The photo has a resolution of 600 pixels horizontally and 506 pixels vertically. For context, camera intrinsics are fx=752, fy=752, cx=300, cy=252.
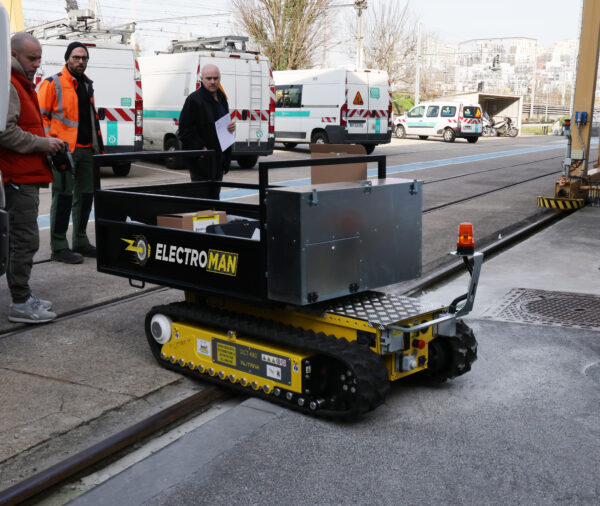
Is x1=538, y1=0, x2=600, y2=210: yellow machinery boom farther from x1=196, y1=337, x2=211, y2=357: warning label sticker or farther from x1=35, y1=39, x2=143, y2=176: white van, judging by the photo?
x1=196, y1=337, x2=211, y2=357: warning label sticker

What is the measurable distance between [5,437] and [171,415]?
0.80m

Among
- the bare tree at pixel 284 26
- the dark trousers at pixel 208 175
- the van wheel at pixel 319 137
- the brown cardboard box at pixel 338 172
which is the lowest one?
the van wheel at pixel 319 137

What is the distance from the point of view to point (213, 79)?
7.10 meters

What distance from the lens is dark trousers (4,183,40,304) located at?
204 inches

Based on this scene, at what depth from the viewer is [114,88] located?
15.1 meters

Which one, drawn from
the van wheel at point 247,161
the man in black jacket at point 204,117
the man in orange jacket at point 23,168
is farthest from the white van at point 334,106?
the man in orange jacket at point 23,168

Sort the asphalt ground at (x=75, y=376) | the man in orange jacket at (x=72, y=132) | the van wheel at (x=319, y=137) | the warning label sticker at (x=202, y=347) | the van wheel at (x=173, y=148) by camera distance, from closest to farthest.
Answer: the asphalt ground at (x=75, y=376) < the warning label sticker at (x=202, y=347) < the man in orange jacket at (x=72, y=132) < the van wheel at (x=173, y=148) < the van wheel at (x=319, y=137)

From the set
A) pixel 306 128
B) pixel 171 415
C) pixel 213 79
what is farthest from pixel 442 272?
pixel 306 128

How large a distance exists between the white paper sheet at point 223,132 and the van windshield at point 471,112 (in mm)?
30269

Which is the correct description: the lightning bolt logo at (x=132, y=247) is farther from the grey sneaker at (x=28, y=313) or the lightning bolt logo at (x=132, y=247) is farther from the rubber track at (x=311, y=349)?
the grey sneaker at (x=28, y=313)

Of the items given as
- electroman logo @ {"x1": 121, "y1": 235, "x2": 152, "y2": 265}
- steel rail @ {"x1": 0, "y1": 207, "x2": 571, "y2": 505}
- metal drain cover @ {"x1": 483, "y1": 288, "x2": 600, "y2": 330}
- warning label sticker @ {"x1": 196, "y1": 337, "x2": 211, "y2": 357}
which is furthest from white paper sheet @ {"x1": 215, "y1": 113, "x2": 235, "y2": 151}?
steel rail @ {"x1": 0, "y1": 207, "x2": 571, "y2": 505}

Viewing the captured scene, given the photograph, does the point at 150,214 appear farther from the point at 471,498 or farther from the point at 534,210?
the point at 534,210

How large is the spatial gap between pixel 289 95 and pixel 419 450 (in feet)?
72.1

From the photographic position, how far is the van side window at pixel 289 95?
958 inches
